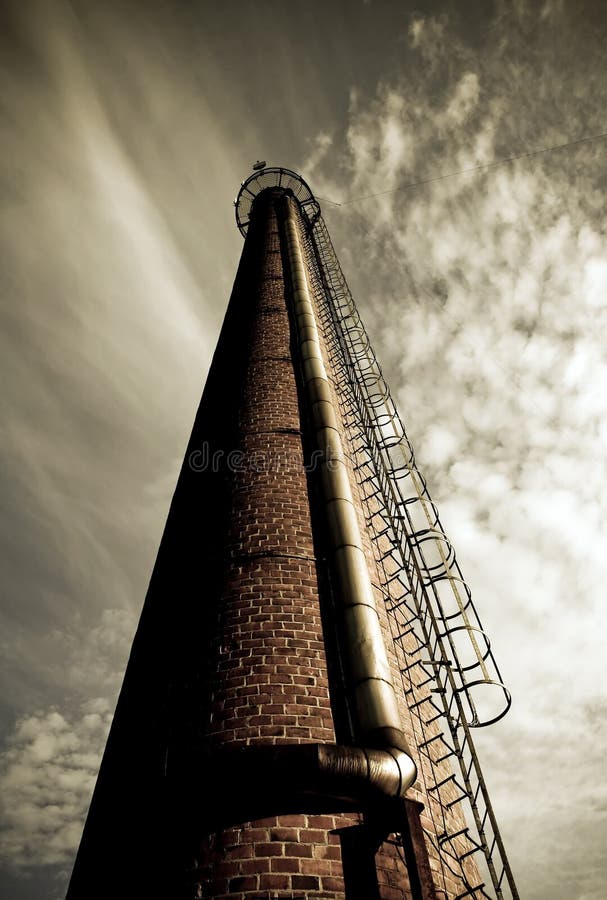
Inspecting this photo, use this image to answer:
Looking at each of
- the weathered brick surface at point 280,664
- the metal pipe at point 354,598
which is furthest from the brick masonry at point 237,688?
the metal pipe at point 354,598

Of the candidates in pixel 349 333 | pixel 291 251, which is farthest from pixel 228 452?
pixel 291 251

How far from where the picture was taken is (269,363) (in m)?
6.94

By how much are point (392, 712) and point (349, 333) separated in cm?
746

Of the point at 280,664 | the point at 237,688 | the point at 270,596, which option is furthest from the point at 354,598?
the point at 237,688

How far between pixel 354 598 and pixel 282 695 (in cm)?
98

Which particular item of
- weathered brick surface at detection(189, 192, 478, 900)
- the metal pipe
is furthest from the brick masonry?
the metal pipe

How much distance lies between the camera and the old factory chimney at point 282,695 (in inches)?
111

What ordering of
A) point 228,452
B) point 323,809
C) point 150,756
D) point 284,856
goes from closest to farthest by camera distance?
point 284,856
point 323,809
point 150,756
point 228,452

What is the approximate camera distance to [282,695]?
3.43 metres

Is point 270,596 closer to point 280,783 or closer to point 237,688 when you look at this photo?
point 237,688

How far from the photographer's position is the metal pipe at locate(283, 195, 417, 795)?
11.0 ft

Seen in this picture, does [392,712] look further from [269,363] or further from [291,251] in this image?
[291,251]

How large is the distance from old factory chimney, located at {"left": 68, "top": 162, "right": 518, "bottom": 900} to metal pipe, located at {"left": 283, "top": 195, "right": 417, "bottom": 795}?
0.02 m

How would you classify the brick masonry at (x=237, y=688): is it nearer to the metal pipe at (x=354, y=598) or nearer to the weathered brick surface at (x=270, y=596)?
the weathered brick surface at (x=270, y=596)
